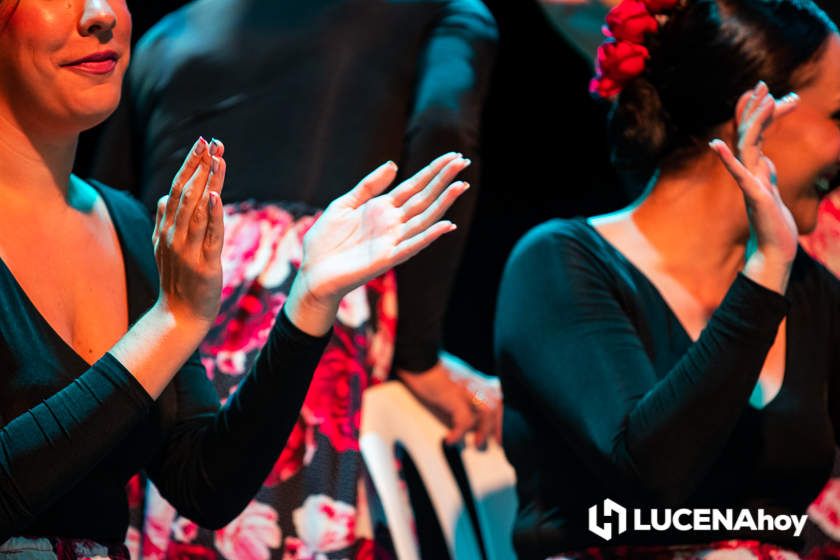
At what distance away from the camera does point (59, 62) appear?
4.96ft

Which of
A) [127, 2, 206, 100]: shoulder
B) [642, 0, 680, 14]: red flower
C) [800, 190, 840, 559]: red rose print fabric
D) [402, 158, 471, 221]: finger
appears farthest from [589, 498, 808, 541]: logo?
[127, 2, 206, 100]: shoulder

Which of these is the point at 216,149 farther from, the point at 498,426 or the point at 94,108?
the point at 498,426

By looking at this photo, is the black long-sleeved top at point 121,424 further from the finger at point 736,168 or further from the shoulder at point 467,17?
the shoulder at point 467,17

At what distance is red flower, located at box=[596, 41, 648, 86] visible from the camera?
2074 millimetres

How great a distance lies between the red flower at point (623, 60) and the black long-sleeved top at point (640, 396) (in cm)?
23

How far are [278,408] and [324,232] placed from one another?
20 centimetres

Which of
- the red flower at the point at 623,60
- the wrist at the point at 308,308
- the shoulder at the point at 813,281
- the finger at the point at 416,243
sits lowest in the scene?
the shoulder at the point at 813,281

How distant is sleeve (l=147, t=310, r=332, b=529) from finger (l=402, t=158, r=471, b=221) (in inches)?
6.6

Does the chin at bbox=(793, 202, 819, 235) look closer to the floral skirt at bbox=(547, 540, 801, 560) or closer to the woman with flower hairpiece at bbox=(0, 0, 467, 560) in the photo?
the floral skirt at bbox=(547, 540, 801, 560)

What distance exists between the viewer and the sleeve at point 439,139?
2.21 metres

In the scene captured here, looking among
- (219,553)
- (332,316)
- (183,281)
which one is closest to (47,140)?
(183,281)

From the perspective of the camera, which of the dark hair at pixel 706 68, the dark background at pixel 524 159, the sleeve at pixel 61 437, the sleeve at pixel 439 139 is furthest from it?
the dark background at pixel 524 159

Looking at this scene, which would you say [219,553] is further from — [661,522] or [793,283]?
[793,283]

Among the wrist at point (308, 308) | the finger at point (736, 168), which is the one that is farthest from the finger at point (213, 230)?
the finger at point (736, 168)
